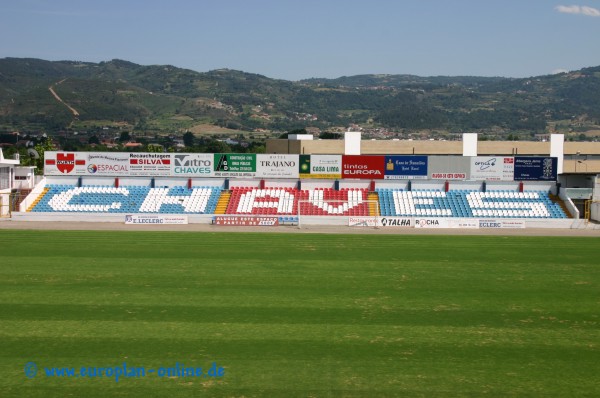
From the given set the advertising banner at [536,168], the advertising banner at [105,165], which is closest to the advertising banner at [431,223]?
the advertising banner at [536,168]

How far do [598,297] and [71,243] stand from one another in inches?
1129

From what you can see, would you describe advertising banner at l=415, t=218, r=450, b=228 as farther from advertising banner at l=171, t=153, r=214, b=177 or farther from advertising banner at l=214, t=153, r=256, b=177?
advertising banner at l=171, t=153, r=214, b=177

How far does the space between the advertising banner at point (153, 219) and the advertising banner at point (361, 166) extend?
48.1 feet

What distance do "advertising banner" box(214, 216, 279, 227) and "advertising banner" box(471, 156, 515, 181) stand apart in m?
18.4

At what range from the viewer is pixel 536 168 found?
56.9m

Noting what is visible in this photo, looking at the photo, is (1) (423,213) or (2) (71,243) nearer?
(2) (71,243)

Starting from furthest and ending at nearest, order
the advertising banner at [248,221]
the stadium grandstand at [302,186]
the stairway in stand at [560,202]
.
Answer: the stadium grandstand at [302,186] → the stairway in stand at [560,202] → the advertising banner at [248,221]

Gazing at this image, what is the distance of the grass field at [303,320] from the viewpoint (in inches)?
637

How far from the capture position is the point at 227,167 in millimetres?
57938

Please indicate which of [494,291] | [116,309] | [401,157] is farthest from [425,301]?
[401,157]

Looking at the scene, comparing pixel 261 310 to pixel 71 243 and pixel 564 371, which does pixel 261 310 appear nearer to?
pixel 564 371

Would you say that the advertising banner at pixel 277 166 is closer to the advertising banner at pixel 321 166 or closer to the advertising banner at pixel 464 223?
the advertising banner at pixel 321 166

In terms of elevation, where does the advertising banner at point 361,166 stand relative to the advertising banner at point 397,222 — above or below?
above

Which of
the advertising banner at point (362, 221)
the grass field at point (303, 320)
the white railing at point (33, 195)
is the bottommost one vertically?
the grass field at point (303, 320)
